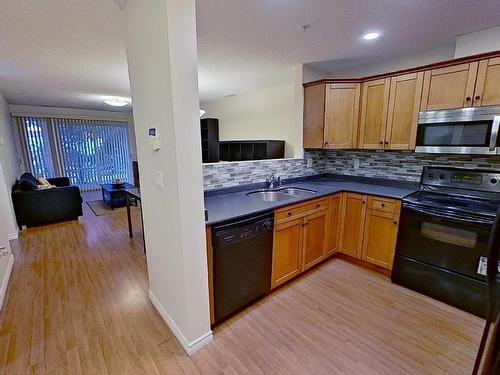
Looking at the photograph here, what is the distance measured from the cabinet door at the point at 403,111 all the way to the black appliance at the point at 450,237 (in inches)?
18.4

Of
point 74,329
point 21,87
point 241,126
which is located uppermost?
point 21,87

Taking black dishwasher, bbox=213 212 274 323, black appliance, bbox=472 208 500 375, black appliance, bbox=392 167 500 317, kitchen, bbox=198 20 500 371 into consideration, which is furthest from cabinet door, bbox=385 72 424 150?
black appliance, bbox=472 208 500 375

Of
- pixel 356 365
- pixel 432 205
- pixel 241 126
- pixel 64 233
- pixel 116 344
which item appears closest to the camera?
pixel 356 365

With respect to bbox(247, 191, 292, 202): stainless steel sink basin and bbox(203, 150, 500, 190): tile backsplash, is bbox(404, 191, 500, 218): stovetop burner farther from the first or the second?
bbox(247, 191, 292, 202): stainless steel sink basin

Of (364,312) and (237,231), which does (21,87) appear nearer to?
(237,231)

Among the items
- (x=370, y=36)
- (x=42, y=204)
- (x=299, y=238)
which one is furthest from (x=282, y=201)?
(x=42, y=204)

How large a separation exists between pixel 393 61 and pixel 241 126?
308 centimetres

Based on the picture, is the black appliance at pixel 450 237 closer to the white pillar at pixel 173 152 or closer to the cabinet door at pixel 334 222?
the cabinet door at pixel 334 222

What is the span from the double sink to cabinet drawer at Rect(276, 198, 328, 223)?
15 centimetres

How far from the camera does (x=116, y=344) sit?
1.68m

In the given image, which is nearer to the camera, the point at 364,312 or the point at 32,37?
the point at 364,312

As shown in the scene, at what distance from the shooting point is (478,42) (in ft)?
7.12

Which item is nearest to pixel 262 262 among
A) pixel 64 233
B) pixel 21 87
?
pixel 64 233

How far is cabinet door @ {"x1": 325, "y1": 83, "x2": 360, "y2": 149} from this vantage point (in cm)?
281
